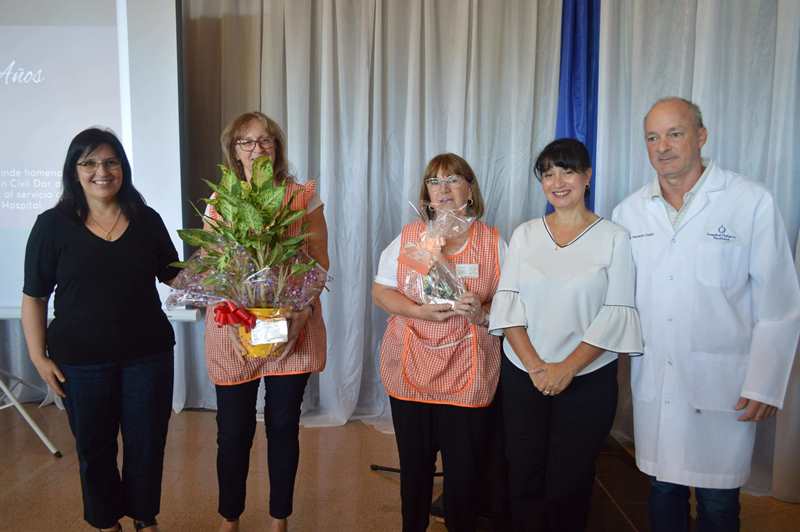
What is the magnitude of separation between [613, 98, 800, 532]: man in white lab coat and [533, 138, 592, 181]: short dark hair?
199mm

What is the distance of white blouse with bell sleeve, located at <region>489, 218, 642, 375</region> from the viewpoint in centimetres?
169

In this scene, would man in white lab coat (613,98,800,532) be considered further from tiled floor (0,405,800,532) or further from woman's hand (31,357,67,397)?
woman's hand (31,357,67,397)

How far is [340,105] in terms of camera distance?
3326 millimetres

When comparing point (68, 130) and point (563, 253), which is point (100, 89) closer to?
point (68, 130)

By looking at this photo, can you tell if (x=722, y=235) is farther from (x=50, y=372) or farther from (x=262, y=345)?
(x=50, y=372)

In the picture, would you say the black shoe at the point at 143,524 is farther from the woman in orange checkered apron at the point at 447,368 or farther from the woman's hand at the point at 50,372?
the woman in orange checkered apron at the point at 447,368

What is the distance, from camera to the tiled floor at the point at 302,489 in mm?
2340

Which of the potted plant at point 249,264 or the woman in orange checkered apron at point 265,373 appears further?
the woman in orange checkered apron at point 265,373

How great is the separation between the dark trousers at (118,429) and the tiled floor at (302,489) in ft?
1.23

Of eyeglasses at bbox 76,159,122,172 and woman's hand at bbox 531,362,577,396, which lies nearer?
woman's hand at bbox 531,362,577,396

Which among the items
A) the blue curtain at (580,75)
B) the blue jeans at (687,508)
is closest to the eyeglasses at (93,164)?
the blue jeans at (687,508)

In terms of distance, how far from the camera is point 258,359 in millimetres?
1970

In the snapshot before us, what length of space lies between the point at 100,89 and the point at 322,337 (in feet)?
6.54

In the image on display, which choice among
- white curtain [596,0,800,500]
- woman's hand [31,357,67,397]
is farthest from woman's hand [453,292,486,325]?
white curtain [596,0,800,500]
